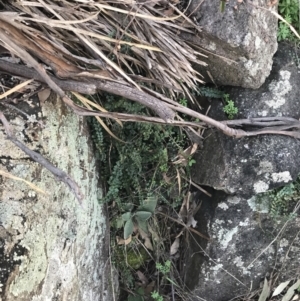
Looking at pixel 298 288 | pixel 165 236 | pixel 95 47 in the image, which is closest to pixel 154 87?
pixel 95 47

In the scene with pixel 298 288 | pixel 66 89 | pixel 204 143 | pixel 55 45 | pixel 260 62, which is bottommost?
pixel 298 288

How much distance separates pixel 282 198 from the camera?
7.39 feet

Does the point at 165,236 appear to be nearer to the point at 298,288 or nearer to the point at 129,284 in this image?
the point at 129,284

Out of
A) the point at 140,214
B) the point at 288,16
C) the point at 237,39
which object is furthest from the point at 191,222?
the point at 288,16

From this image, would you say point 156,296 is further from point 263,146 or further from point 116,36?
point 116,36

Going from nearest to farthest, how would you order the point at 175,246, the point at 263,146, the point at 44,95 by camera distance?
the point at 44,95 < the point at 263,146 < the point at 175,246

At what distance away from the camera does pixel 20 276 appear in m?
1.65

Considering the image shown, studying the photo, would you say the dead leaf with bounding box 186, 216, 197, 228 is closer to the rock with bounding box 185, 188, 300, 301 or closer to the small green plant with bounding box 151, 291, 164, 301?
the rock with bounding box 185, 188, 300, 301

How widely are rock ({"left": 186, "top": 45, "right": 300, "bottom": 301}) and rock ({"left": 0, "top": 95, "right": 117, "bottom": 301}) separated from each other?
589 mm

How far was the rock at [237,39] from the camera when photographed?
194 centimetres

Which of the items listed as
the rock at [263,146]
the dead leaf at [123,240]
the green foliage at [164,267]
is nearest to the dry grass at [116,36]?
the rock at [263,146]

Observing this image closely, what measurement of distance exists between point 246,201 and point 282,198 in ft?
0.59

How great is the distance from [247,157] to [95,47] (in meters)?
0.88

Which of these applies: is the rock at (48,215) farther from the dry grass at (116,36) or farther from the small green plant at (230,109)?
the small green plant at (230,109)
